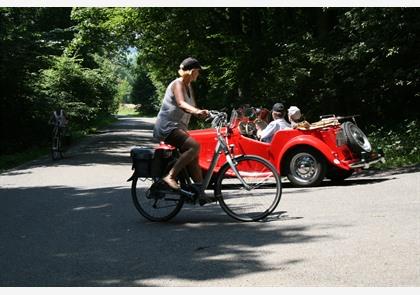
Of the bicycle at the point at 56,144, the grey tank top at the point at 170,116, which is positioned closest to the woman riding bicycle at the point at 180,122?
the grey tank top at the point at 170,116

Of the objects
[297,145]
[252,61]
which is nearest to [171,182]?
[297,145]

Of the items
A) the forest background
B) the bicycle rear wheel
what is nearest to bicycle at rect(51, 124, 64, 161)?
the forest background

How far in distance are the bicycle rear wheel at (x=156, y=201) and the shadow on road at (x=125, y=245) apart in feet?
0.50

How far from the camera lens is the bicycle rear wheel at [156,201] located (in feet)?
22.5

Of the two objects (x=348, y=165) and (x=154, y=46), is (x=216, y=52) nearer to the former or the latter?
(x=154, y=46)

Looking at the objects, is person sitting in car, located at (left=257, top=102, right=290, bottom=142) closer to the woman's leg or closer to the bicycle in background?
the woman's leg

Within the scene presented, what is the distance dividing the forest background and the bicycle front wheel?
6438 millimetres

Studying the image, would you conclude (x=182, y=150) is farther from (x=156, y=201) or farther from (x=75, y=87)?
(x=75, y=87)

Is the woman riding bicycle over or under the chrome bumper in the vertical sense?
over

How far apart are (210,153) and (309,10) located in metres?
15.2

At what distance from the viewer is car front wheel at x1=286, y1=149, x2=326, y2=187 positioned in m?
9.55

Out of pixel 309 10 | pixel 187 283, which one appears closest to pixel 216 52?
pixel 309 10

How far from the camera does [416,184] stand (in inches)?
356

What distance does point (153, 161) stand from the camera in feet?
22.5
